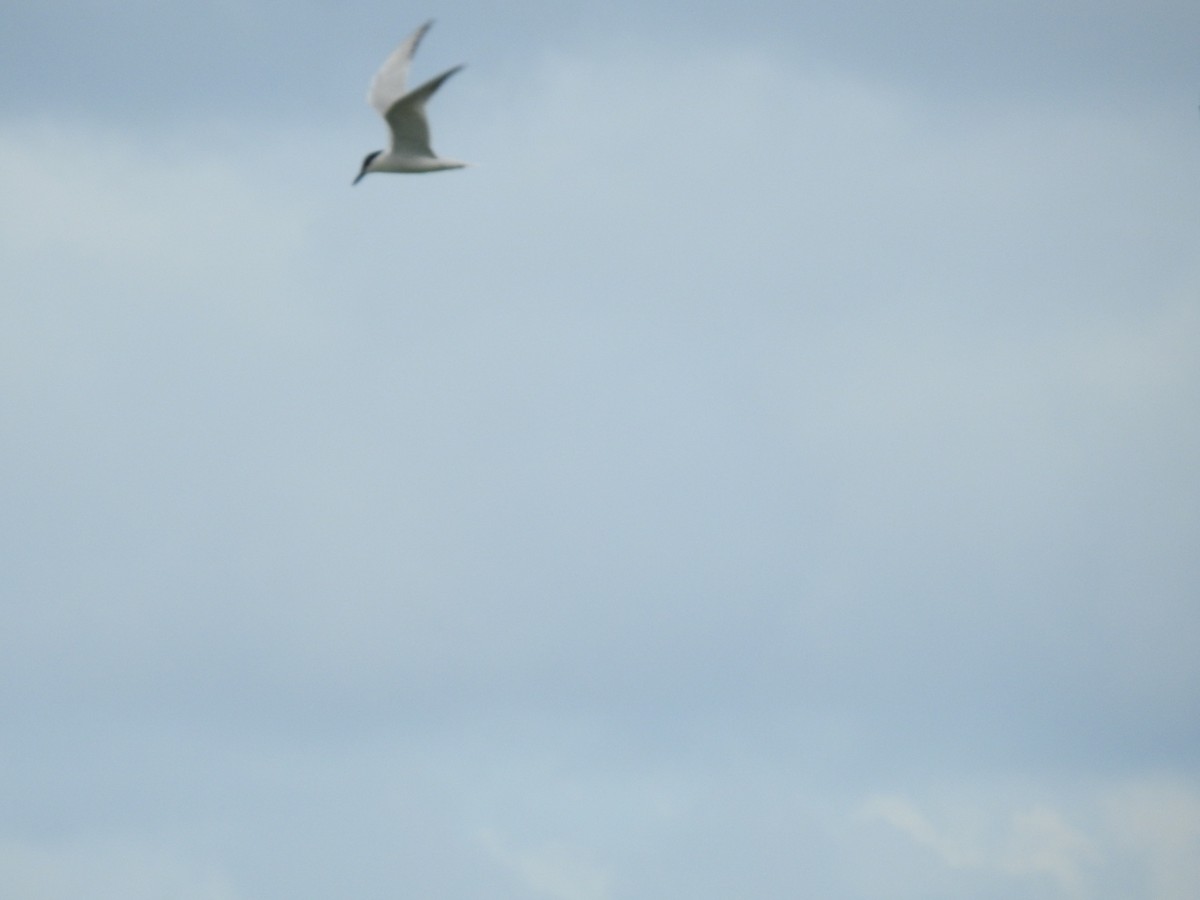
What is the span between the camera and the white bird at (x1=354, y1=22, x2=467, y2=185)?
178 feet

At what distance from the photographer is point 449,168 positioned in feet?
183

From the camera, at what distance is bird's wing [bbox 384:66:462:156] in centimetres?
5266

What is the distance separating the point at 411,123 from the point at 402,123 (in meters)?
0.17

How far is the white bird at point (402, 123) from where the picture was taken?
54.2 metres

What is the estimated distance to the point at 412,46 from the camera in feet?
183

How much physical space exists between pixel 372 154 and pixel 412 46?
2968 mm

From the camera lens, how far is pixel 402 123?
54.4 m

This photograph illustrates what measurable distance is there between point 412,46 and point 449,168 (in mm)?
2508

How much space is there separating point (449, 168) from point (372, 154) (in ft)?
9.51

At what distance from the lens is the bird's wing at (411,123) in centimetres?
5266

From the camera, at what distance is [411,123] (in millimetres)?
54344
